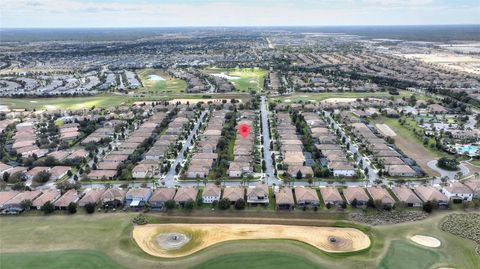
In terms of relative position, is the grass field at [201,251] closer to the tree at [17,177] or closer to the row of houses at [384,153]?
the row of houses at [384,153]

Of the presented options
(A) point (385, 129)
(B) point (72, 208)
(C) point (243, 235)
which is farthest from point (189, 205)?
(A) point (385, 129)

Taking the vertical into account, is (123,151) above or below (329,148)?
below

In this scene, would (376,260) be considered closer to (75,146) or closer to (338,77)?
(75,146)

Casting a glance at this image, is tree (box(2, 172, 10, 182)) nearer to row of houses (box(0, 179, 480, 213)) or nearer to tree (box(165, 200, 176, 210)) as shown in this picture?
row of houses (box(0, 179, 480, 213))

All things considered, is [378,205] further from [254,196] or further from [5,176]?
[5,176]

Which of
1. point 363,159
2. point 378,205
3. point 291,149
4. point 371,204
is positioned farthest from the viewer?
point 291,149

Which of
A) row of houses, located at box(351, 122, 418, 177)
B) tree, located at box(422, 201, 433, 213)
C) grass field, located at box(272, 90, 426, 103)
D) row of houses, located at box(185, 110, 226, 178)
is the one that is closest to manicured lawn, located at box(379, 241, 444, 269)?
tree, located at box(422, 201, 433, 213)

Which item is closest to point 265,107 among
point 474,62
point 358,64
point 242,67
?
point 242,67

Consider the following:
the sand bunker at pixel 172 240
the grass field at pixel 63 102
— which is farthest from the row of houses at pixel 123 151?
the grass field at pixel 63 102
